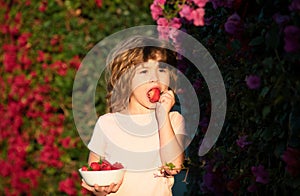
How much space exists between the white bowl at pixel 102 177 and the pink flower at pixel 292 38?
1.37 meters

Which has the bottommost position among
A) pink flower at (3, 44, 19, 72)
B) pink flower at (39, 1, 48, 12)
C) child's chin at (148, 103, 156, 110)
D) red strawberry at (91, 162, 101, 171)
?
red strawberry at (91, 162, 101, 171)

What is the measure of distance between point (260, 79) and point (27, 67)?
3520 mm

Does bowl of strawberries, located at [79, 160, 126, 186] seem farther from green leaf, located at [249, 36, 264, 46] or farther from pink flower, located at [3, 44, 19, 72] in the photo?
pink flower, located at [3, 44, 19, 72]

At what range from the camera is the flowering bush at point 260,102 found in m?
2.65

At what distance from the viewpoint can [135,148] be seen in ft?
12.5

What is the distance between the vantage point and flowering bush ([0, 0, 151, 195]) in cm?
564

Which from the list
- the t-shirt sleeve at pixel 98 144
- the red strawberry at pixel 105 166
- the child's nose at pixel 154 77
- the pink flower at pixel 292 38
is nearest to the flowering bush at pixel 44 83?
the t-shirt sleeve at pixel 98 144

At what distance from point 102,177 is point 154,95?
466 mm

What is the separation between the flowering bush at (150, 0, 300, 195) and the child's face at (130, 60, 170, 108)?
0.31 m

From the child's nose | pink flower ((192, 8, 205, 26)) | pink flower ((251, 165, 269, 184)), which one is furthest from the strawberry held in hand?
pink flower ((251, 165, 269, 184))

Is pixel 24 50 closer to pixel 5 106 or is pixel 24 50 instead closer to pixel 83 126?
pixel 5 106

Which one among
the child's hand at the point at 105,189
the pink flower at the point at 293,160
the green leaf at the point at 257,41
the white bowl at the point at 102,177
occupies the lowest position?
the child's hand at the point at 105,189

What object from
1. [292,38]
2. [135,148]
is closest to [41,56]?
[135,148]

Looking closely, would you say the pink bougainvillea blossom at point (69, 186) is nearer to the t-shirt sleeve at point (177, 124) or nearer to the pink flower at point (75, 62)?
the pink flower at point (75, 62)
